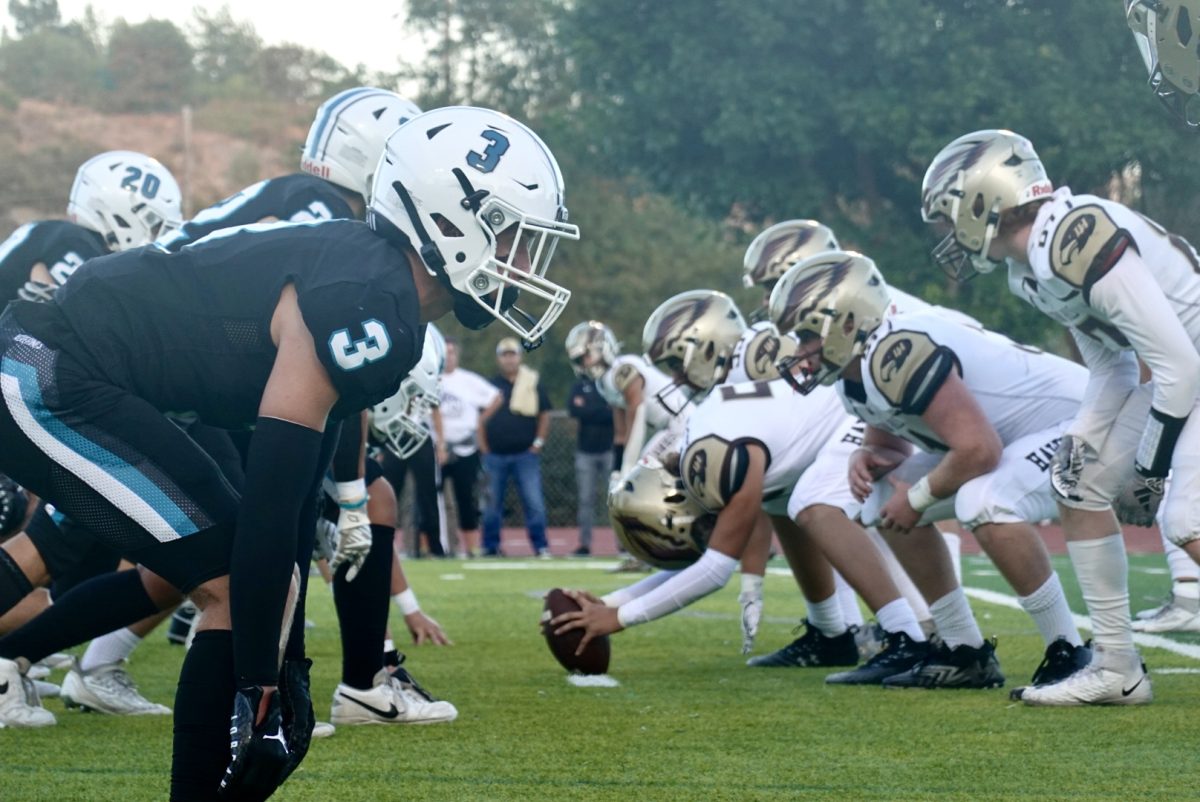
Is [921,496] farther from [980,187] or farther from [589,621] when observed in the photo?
[589,621]

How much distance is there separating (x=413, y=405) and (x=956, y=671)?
6.89ft

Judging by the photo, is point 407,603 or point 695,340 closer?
point 695,340

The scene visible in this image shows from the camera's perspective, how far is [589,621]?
5.75 meters

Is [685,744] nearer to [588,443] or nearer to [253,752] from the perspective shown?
[253,752]

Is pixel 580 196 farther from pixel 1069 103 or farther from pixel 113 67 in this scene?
pixel 113 67

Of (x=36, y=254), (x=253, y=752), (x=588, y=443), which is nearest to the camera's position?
(x=253, y=752)

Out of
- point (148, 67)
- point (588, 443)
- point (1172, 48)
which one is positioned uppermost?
point (1172, 48)

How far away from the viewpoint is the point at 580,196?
30922 millimetres

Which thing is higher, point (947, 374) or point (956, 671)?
point (947, 374)

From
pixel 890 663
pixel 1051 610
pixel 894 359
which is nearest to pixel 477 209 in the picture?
pixel 894 359

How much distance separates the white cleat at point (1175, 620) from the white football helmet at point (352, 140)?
4075mm

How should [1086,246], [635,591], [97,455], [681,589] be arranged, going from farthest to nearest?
[635,591] → [681,589] → [1086,246] → [97,455]

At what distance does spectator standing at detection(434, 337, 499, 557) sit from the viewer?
14227mm

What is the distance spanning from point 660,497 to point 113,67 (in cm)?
6480
